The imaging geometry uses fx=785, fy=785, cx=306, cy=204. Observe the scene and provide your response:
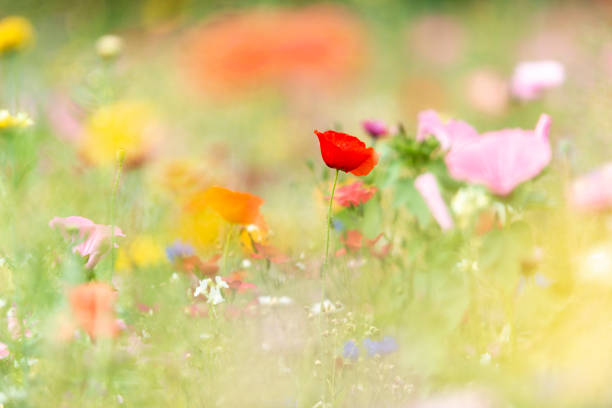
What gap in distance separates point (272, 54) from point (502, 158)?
268cm

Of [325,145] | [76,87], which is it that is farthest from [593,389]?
[76,87]

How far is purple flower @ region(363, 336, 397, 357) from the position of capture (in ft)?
3.34

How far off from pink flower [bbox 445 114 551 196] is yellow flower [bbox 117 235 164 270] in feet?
2.09

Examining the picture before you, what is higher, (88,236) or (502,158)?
(502,158)

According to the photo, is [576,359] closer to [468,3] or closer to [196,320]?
[196,320]

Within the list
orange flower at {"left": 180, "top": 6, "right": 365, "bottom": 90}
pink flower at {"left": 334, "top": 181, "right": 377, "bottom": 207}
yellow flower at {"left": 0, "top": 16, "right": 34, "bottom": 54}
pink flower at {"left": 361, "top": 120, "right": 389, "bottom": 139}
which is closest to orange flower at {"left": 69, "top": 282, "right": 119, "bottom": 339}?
pink flower at {"left": 334, "top": 181, "right": 377, "bottom": 207}

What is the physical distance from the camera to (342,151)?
91cm

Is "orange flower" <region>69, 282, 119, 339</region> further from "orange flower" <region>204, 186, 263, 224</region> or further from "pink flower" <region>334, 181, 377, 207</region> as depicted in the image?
"pink flower" <region>334, 181, 377, 207</region>

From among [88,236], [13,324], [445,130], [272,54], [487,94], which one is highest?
[445,130]

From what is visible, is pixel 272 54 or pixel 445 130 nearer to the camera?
pixel 445 130

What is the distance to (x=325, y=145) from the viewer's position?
35.8 inches

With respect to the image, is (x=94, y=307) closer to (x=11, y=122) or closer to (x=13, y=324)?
(x=13, y=324)

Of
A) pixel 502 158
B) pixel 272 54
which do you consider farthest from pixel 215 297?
pixel 272 54

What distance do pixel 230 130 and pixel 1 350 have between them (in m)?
2.24
